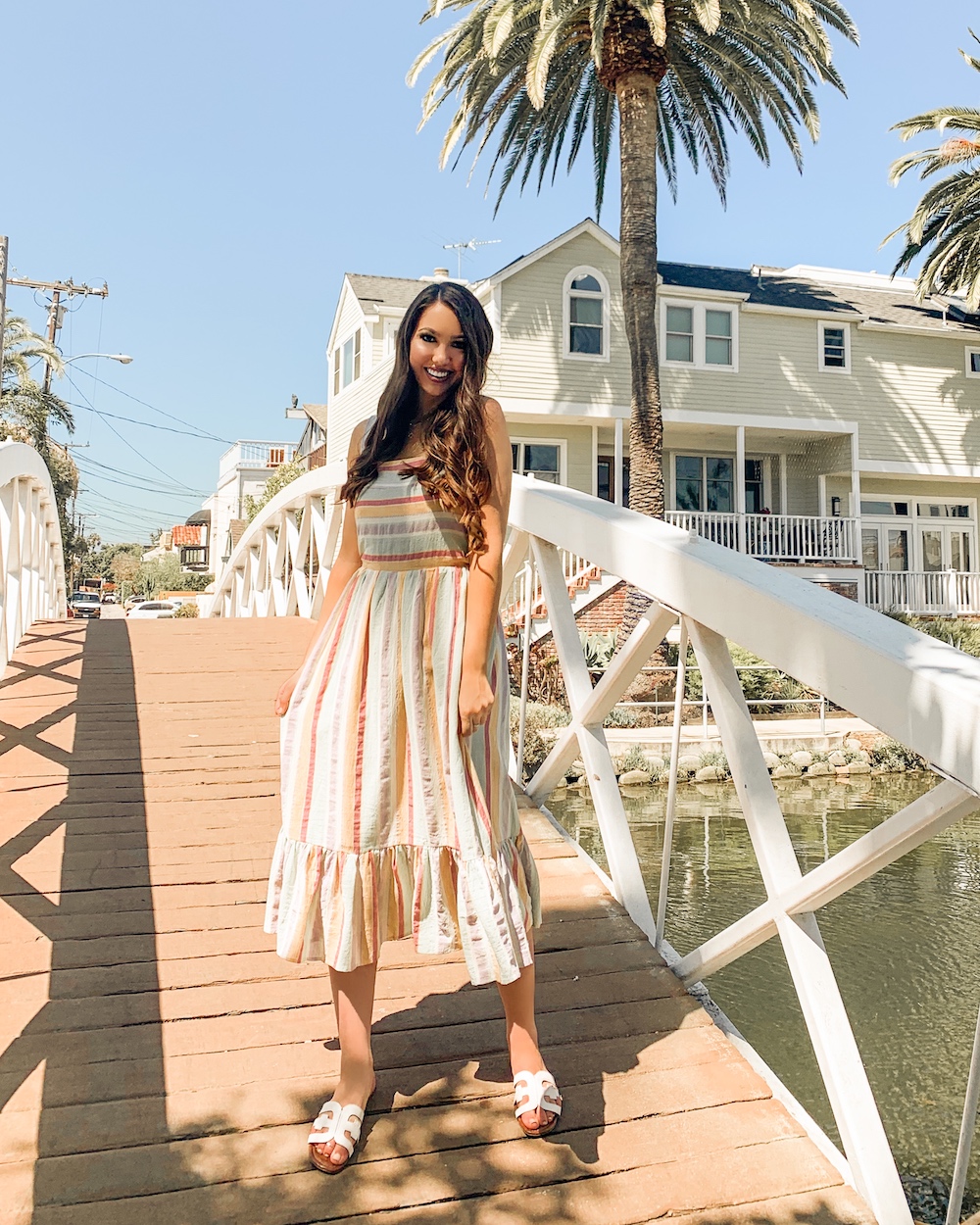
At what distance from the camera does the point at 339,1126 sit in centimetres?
176

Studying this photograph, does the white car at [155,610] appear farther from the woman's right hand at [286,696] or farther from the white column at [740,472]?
the woman's right hand at [286,696]

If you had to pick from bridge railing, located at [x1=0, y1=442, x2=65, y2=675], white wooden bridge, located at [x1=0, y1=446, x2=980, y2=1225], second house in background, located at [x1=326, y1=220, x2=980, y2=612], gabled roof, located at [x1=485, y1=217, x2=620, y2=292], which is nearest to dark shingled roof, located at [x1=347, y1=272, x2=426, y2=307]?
second house in background, located at [x1=326, y1=220, x2=980, y2=612]

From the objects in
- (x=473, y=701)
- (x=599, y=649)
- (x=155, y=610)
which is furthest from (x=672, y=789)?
(x=155, y=610)

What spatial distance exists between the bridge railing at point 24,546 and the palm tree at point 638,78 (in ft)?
25.1

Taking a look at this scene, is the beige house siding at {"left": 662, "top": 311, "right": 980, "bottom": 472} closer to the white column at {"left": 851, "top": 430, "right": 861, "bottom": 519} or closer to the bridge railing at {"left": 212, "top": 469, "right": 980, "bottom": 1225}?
the white column at {"left": 851, "top": 430, "right": 861, "bottom": 519}

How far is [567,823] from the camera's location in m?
8.16

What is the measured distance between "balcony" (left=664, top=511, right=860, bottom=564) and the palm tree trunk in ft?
11.5

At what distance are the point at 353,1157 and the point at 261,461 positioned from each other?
54.1 meters

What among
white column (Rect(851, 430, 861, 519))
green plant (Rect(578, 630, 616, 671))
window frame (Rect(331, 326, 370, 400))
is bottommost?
green plant (Rect(578, 630, 616, 671))

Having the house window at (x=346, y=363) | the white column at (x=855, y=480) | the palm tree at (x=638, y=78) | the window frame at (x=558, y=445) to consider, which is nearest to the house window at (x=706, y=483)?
the white column at (x=855, y=480)

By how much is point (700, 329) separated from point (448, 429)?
1668cm

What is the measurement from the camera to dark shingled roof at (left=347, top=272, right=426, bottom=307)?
65.0 ft

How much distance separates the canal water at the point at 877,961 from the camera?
3398 millimetres

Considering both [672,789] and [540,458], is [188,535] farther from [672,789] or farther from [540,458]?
[672,789]
